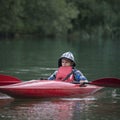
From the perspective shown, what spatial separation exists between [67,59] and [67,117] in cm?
393

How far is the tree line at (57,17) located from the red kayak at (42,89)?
47.5m

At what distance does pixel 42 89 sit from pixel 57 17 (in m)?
56.2

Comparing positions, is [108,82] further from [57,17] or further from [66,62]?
[57,17]

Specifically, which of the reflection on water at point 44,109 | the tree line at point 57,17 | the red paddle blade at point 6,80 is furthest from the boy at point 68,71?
the tree line at point 57,17

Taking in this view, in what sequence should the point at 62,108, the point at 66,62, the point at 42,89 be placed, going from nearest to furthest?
1. the point at 62,108
2. the point at 42,89
3. the point at 66,62

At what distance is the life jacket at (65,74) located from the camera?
15383 millimetres

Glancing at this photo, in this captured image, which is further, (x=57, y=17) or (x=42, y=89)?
(x=57, y=17)

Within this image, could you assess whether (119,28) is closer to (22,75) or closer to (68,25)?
(68,25)

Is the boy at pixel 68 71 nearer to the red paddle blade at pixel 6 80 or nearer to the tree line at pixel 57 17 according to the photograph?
the red paddle blade at pixel 6 80

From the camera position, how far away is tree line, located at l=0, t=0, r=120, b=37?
65000 millimetres

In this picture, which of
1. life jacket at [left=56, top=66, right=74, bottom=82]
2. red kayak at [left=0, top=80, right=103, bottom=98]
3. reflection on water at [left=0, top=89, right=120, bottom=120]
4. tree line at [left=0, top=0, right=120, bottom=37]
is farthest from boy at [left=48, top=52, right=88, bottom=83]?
tree line at [left=0, top=0, right=120, bottom=37]

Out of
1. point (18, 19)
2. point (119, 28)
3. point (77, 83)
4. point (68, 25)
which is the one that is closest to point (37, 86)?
point (77, 83)

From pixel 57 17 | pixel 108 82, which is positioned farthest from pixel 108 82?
pixel 57 17

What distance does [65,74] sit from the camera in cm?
1540
